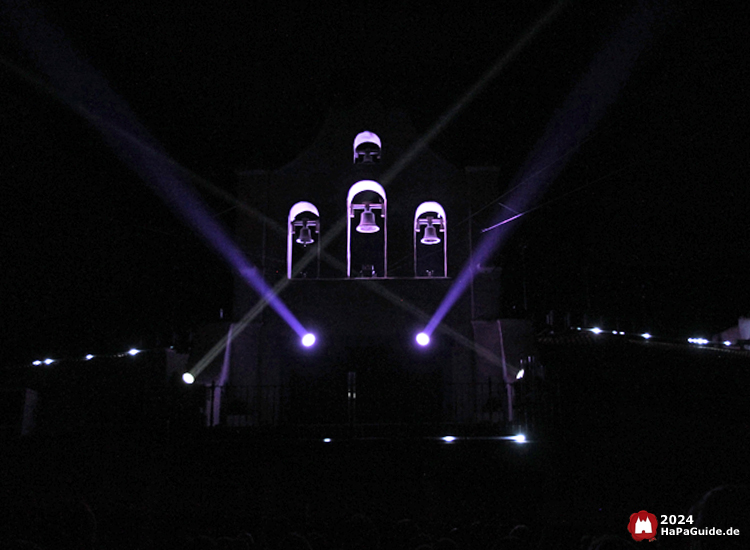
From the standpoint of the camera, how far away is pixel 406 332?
14297 millimetres

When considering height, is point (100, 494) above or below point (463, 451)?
below

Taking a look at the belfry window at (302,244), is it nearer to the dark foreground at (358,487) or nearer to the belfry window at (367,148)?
the belfry window at (367,148)

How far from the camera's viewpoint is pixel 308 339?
564 inches

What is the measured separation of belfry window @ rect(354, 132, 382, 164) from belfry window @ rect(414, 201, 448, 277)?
1.82 m

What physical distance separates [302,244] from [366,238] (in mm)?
1725

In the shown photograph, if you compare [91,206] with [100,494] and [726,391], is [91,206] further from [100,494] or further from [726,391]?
[726,391]

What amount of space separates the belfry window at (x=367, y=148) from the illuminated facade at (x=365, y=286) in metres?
0.04

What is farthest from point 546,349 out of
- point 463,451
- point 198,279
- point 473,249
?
point 198,279

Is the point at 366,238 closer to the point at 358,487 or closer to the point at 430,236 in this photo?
the point at 430,236

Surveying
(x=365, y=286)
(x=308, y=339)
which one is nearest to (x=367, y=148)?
(x=365, y=286)

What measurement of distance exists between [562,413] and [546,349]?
132 centimetres

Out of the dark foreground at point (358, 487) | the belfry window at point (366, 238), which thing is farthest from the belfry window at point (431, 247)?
the dark foreground at point (358, 487)

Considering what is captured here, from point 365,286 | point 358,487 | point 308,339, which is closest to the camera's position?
point 358,487

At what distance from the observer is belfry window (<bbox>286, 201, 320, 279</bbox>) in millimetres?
14742
